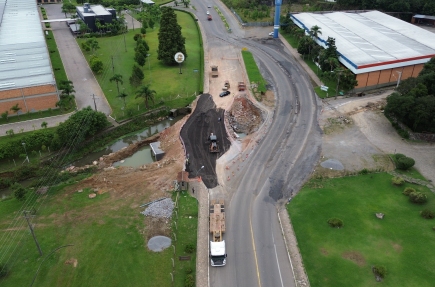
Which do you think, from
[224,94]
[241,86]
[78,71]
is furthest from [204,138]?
[78,71]

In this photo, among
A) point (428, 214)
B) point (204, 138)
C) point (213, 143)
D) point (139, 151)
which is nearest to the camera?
point (428, 214)

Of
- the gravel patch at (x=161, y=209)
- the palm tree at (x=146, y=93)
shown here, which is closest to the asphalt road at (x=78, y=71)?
the palm tree at (x=146, y=93)

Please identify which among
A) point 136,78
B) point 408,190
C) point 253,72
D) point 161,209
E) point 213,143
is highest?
point 136,78

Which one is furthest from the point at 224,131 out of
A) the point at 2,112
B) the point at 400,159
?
the point at 2,112

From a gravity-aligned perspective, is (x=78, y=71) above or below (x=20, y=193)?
above

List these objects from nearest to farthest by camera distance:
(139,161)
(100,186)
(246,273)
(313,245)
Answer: (246,273)
(313,245)
(100,186)
(139,161)

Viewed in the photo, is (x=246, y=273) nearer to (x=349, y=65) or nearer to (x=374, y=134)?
(x=374, y=134)

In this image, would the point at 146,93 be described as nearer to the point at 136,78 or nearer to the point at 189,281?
the point at 136,78
